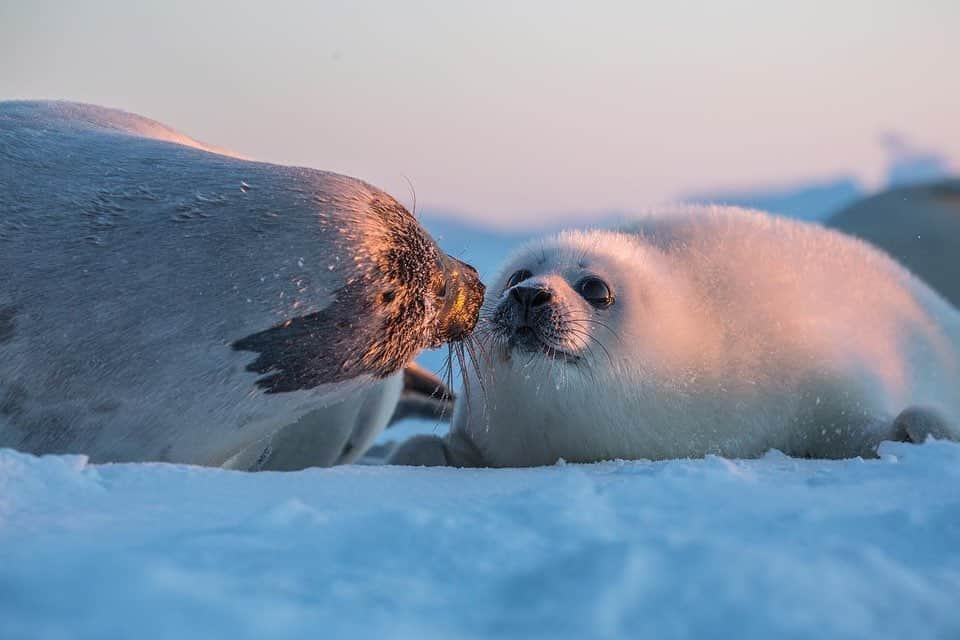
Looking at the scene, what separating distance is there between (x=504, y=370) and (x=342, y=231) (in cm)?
92

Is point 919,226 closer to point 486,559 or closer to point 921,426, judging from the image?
point 921,426

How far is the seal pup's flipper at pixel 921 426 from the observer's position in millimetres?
2748

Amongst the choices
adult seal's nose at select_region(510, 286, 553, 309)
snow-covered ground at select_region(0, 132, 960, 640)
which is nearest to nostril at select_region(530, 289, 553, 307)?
adult seal's nose at select_region(510, 286, 553, 309)

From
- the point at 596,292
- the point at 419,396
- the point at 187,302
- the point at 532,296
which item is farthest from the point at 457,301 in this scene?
the point at 419,396

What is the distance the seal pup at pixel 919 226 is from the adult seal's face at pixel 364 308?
4676 millimetres

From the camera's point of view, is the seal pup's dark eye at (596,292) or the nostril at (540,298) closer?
the nostril at (540,298)

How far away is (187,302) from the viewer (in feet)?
7.36

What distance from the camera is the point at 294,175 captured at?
2.50m

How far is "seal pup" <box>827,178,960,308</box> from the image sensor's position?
6617mm

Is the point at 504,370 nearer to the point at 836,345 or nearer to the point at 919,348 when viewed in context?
the point at 836,345

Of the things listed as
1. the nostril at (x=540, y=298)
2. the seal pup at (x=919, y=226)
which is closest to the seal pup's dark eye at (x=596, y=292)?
the nostril at (x=540, y=298)

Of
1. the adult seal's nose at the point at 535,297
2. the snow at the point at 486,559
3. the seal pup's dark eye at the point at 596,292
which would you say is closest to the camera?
the snow at the point at 486,559

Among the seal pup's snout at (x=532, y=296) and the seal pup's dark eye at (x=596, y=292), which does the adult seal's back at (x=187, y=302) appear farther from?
the seal pup's dark eye at (x=596, y=292)

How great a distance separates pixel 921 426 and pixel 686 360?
0.68 m
